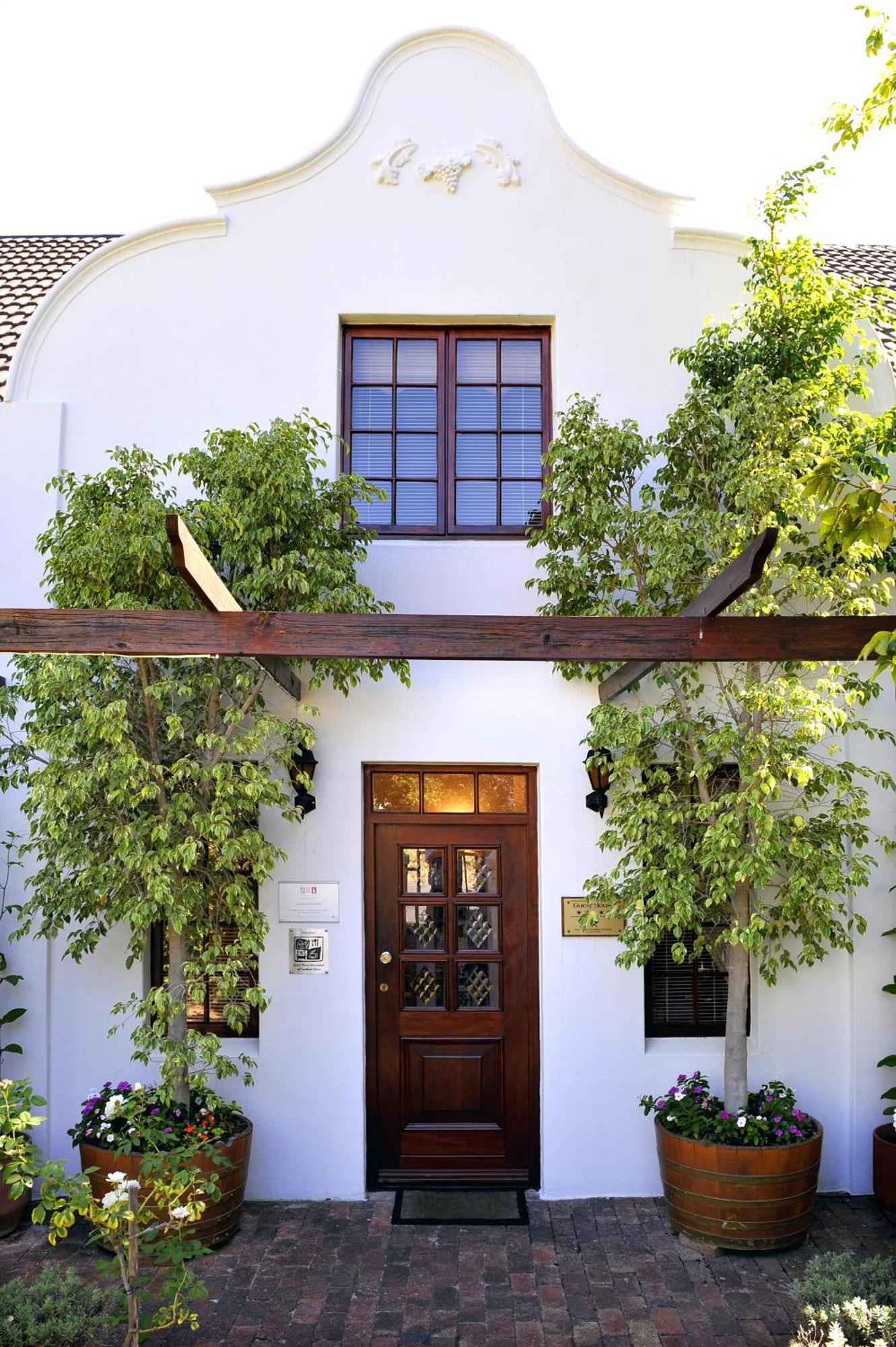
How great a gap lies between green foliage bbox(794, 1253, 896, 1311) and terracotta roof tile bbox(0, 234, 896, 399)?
199 inches

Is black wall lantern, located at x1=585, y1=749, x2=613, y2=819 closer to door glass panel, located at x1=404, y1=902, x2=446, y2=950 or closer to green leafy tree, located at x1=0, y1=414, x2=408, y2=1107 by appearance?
door glass panel, located at x1=404, y1=902, x2=446, y2=950

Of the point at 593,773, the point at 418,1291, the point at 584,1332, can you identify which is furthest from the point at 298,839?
the point at 584,1332

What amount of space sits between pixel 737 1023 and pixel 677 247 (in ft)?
14.6

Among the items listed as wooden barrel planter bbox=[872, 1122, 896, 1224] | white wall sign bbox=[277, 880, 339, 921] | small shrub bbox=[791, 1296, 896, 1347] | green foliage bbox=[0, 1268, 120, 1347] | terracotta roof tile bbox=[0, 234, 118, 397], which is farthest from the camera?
terracotta roof tile bbox=[0, 234, 118, 397]

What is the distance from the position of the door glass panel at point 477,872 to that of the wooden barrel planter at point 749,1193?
1.72 m

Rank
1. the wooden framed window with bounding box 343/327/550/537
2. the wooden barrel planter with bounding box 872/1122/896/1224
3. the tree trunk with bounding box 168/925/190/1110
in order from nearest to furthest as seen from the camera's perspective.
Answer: the tree trunk with bounding box 168/925/190/1110 → the wooden barrel planter with bounding box 872/1122/896/1224 → the wooden framed window with bounding box 343/327/550/537

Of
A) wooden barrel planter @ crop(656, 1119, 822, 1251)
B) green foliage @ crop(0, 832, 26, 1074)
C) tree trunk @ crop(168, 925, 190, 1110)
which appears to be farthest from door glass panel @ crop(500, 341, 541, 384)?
wooden barrel planter @ crop(656, 1119, 822, 1251)

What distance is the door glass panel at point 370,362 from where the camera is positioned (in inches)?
250

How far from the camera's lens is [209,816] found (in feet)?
16.7

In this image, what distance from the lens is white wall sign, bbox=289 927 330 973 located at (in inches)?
232

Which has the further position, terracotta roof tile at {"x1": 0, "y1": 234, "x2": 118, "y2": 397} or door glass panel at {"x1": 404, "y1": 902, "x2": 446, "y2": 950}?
terracotta roof tile at {"x1": 0, "y1": 234, "x2": 118, "y2": 397}

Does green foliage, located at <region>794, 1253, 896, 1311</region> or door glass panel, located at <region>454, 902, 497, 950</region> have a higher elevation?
door glass panel, located at <region>454, 902, 497, 950</region>

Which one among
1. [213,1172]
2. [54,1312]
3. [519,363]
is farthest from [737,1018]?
[519,363]

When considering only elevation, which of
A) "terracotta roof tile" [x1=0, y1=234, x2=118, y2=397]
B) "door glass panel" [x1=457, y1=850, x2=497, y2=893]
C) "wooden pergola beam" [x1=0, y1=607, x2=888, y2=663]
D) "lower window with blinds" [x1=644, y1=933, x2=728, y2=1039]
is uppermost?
"terracotta roof tile" [x1=0, y1=234, x2=118, y2=397]
